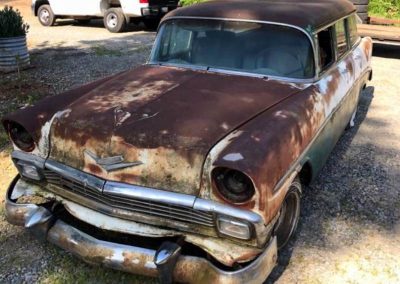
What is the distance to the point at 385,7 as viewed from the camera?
38.1 feet

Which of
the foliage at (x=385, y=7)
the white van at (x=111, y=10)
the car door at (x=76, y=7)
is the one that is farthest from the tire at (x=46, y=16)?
the foliage at (x=385, y=7)

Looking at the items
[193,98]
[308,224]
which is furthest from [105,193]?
[308,224]

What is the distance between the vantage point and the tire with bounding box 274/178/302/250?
2.98 m

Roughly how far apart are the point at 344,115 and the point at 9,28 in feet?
19.8

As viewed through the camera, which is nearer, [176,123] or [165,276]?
[165,276]

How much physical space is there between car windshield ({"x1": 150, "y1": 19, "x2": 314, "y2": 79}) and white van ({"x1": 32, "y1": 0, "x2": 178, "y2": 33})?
8079 millimetres

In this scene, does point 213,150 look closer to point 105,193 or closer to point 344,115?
point 105,193

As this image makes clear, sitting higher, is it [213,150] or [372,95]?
[213,150]

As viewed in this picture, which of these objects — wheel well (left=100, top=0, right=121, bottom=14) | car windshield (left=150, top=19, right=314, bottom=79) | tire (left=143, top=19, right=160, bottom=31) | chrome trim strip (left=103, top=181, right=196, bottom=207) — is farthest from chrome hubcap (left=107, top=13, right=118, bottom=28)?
chrome trim strip (left=103, top=181, right=196, bottom=207)

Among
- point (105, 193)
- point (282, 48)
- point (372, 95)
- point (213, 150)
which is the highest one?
point (282, 48)

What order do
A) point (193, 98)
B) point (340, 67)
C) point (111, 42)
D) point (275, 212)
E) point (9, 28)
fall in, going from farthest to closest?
point (111, 42) < point (9, 28) < point (340, 67) < point (193, 98) < point (275, 212)

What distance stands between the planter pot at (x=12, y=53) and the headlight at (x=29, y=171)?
202 inches

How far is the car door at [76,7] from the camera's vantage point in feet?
40.0

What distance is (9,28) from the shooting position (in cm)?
767
